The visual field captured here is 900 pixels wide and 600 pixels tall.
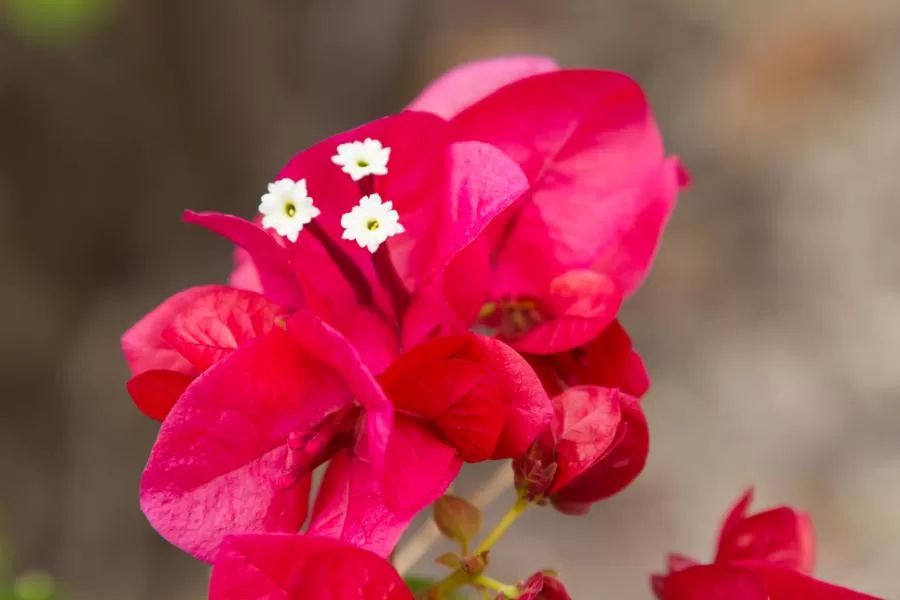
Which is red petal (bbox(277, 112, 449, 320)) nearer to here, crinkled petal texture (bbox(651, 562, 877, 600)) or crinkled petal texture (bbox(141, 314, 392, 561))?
crinkled petal texture (bbox(141, 314, 392, 561))

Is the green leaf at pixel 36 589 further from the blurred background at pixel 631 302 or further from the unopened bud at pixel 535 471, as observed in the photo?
the blurred background at pixel 631 302

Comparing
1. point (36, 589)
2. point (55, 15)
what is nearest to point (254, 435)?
point (36, 589)

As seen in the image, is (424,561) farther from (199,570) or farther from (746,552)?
(746,552)

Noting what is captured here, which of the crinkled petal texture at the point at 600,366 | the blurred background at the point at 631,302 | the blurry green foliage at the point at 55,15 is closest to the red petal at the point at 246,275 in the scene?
the crinkled petal texture at the point at 600,366

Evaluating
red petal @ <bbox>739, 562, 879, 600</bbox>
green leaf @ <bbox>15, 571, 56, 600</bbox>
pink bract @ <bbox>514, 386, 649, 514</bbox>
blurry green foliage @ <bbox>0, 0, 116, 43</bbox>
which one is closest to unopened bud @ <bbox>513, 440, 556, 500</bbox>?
pink bract @ <bbox>514, 386, 649, 514</bbox>

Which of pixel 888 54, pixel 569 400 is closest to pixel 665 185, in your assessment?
pixel 569 400

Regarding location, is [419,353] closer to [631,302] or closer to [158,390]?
[158,390]
